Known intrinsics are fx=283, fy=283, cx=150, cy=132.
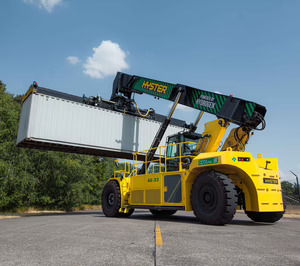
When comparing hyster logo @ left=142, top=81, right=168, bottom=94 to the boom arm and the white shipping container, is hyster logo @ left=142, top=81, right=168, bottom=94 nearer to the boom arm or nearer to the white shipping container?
the boom arm

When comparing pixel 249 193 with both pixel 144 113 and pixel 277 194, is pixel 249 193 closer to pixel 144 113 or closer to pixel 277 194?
pixel 277 194

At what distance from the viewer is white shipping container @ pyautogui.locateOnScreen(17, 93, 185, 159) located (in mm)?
12734

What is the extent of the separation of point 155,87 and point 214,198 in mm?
7100

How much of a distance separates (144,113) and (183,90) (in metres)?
4.56

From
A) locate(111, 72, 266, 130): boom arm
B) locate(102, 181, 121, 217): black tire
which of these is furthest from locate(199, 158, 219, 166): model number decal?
locate(102, 181, 121, 217): black tire

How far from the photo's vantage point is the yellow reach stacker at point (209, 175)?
8.05 m

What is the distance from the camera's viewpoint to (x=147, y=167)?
11.8 meters

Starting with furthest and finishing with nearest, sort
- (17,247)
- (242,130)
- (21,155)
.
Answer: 1. (21,155)
2. (242,130)
3. (17,247)

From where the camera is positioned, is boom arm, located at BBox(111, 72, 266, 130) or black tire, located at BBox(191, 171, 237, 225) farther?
boom arm, located at BBox(111, 72, 266, 130)

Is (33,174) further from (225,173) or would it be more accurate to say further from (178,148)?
(225,173)

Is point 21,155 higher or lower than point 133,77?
lower

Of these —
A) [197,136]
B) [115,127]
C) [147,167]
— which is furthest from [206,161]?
[115,127]

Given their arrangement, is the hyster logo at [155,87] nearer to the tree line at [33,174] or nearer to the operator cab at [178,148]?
the operator cab at [178,148]

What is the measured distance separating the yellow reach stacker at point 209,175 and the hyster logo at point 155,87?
188 mm
